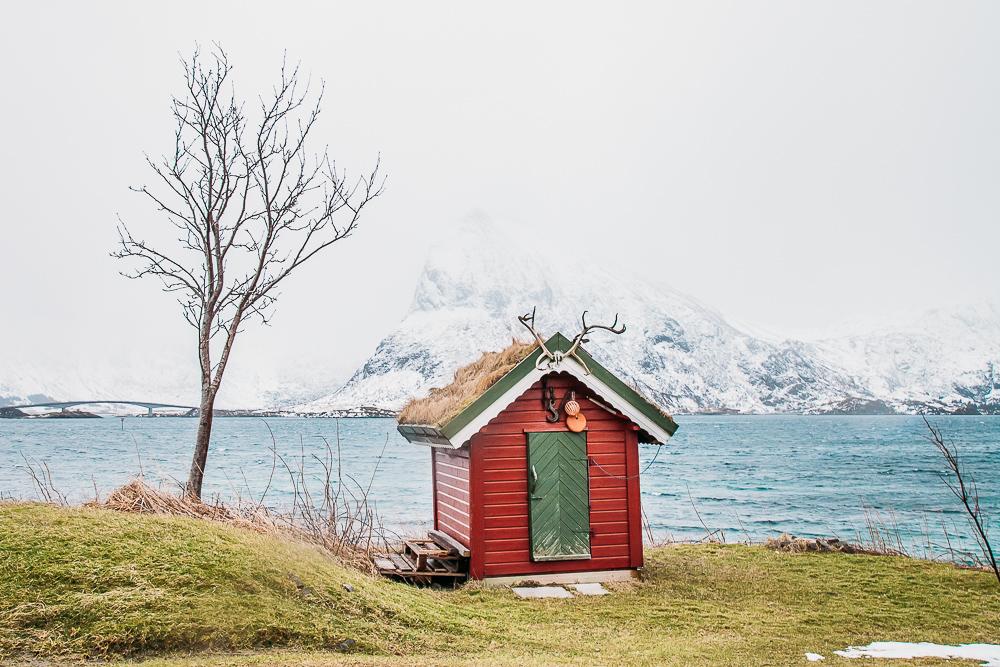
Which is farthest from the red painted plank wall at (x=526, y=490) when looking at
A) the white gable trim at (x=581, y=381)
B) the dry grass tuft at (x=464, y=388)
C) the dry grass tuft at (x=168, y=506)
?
the dry grass tuft at (x=168, y=506)

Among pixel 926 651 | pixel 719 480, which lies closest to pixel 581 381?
pixel 926 651

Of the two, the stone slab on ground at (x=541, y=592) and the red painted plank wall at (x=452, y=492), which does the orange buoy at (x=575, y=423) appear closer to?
the red painted plank wall at (x=452, y=492)

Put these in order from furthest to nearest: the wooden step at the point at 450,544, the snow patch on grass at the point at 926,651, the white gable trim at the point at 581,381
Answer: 1. the wooden step at the point at 450,544
2. the white gable trim at the point at 581,381
3. the snow patch on grass at the point at 926,651

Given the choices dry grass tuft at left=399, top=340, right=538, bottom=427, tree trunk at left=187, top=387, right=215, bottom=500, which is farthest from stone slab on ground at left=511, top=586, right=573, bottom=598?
tree trunk at left=187, top=387, right=215, bottom=500

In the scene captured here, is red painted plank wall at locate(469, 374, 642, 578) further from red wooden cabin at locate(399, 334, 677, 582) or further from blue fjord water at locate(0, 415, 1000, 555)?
blue fjord water at locate(0, 415, 1000, 555)

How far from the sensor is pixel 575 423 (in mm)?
12883

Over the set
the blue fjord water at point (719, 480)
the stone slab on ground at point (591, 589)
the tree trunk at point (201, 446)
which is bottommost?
the blue fjord water at point (719, 480)

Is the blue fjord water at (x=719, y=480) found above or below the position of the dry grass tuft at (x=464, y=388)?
below

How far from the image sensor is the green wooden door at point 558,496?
12625 mm

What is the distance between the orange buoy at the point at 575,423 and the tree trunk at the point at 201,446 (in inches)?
201

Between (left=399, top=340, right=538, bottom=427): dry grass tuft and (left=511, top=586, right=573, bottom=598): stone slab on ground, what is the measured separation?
8.07 ft

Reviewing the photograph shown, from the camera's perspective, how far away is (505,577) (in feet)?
41.1

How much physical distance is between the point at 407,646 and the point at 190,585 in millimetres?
2065

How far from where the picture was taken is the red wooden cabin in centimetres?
1252
